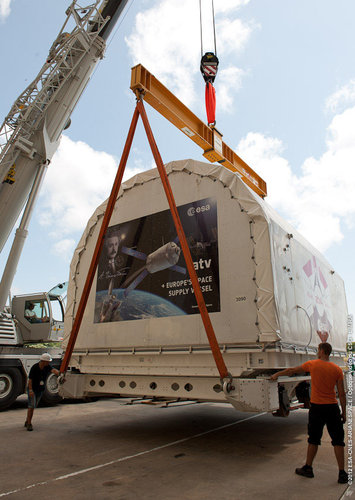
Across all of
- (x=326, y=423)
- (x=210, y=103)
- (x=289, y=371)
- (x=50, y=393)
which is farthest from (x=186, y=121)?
(x=50, y=393)

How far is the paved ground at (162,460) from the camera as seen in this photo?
149 inches

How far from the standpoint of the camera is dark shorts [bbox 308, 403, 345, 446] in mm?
4077

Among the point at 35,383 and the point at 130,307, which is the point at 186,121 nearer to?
the point at 130,307

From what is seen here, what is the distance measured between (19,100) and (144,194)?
615 centimetres

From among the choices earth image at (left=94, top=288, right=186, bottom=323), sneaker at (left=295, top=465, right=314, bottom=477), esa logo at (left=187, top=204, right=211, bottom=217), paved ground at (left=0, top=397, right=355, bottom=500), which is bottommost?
paved ground at (left=0, top=397, right=355, bottom=500)

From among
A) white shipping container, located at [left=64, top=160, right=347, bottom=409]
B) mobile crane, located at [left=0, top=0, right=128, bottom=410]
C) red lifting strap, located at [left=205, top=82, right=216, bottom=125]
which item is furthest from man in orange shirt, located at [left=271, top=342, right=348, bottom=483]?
mobile crane, located at [left=0, top=0, right=128, bottom=410]

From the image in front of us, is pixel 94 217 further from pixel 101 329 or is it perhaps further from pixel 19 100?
pixel 19 100

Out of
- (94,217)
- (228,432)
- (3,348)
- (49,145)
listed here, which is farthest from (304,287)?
(3,348)

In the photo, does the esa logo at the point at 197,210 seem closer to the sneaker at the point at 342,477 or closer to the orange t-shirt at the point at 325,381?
the orange t-shirt at the point at 325,381

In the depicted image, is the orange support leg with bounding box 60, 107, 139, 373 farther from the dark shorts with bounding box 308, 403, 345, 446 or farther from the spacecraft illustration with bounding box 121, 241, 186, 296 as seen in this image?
the dark shorts with bounding box 308, 403, 345, 446

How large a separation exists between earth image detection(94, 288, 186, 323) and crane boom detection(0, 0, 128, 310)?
4.23 metres

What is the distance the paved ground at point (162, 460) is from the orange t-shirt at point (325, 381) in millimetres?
883

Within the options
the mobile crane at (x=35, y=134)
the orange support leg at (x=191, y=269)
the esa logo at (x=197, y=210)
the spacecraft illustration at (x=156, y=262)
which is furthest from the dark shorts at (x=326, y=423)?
the mobile crane at (x=35, y=134)

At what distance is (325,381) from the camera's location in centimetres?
427
